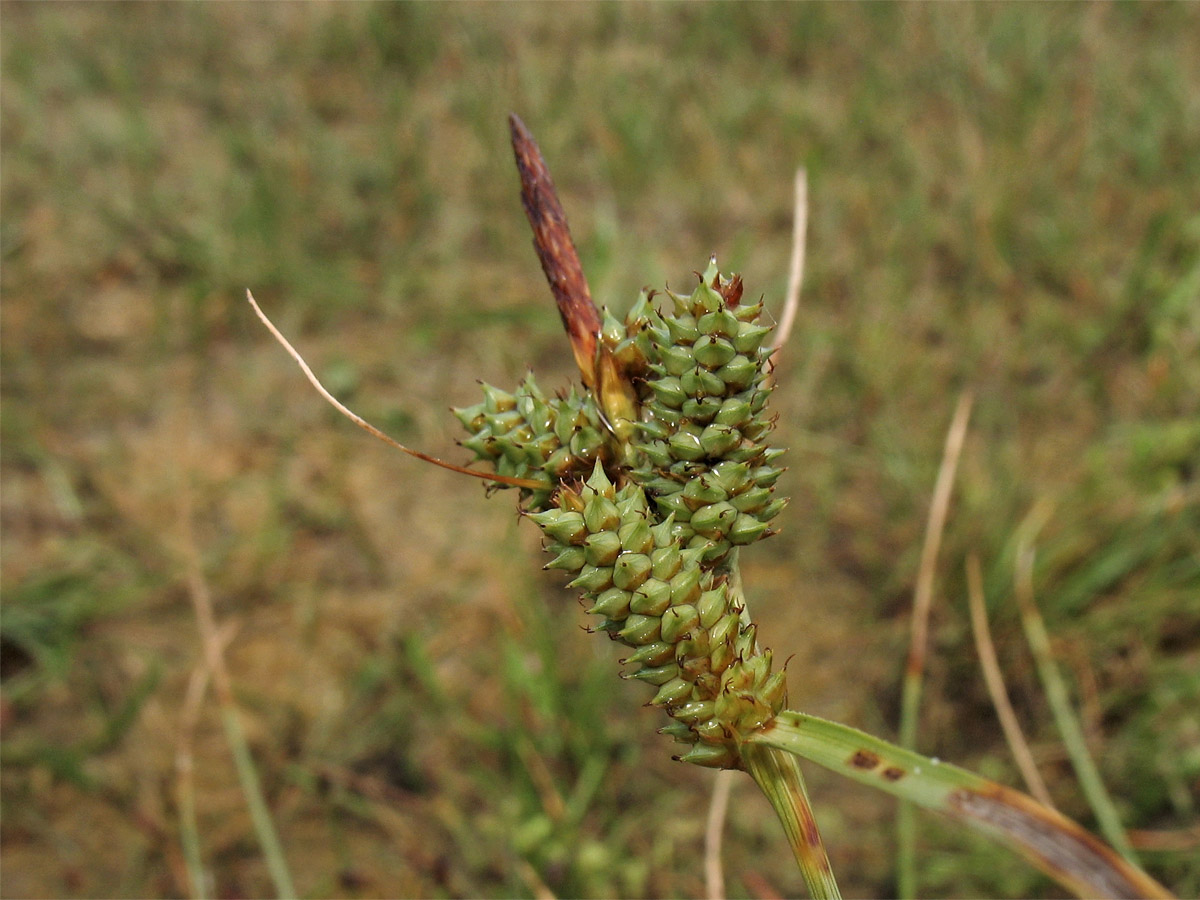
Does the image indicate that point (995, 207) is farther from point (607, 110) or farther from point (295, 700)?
point (295, 700)

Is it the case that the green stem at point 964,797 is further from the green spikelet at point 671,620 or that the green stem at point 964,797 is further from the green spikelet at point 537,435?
the green spikelet at point 537,435

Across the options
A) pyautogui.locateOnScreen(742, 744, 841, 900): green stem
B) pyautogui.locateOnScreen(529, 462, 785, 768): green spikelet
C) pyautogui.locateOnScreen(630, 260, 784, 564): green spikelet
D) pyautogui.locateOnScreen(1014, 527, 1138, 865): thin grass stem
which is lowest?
pyautogui.locateOnScreen(742, 744, 841, 900): green stem

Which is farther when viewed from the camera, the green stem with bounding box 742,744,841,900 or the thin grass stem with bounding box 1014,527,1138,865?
the thin grass stem with bounding box 1014,527,1138,865

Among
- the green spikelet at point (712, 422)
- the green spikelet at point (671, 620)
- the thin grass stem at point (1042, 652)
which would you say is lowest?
the green spikelet at point (671, 620)

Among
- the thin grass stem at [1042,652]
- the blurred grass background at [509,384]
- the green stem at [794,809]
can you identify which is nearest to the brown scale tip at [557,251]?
the green stem at [794,809]

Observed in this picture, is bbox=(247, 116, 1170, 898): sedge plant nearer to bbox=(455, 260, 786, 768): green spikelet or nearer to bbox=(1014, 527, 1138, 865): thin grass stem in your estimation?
bbox=(455, 260, 786, 768): green spikelet

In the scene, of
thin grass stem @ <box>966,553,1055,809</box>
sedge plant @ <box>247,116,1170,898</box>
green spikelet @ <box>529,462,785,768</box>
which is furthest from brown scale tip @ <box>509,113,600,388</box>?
thin grass stem @ <box>966,553,1055,809</box>

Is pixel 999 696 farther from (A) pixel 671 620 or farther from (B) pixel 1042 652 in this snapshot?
(A) pixel 671 620

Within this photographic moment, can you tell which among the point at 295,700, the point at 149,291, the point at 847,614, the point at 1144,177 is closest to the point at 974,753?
the point at 847,614
